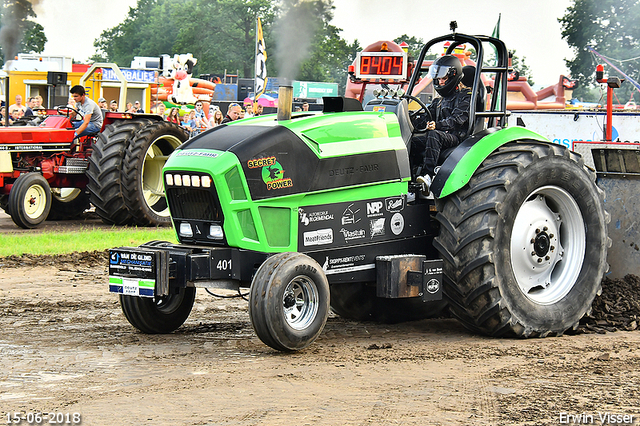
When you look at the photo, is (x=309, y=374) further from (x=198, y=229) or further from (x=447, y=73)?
(x=447, y=73)

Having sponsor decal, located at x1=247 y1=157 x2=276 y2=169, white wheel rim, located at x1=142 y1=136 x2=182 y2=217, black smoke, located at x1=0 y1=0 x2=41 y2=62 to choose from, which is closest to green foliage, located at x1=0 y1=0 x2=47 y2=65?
black smoke, located at x1=0 y1=0 x2=41 y2=62

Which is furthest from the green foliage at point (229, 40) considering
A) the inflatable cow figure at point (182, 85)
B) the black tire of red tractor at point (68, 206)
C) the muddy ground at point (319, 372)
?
the muddy ground at point (319, 372)

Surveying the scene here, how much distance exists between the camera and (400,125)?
261 inches

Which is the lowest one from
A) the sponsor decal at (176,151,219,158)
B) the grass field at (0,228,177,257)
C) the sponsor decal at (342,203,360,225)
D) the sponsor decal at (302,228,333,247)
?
the grass field at (0,228,177,257)

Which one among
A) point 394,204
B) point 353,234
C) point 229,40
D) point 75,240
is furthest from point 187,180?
point 229,40

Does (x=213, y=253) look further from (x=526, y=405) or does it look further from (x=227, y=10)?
(x=227, y=10)

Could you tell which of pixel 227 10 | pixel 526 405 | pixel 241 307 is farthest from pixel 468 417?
pixel 227 10

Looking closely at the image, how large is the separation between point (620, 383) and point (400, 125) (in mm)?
2562

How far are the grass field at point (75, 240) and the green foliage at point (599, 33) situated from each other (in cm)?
4902

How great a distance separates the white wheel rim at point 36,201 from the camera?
13.7 m

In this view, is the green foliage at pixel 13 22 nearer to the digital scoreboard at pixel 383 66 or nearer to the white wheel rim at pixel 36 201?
the white wheel rim at pixel 36 201

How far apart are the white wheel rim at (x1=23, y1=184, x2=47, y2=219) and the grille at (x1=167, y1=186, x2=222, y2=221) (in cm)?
824

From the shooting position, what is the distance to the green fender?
629 centimetres

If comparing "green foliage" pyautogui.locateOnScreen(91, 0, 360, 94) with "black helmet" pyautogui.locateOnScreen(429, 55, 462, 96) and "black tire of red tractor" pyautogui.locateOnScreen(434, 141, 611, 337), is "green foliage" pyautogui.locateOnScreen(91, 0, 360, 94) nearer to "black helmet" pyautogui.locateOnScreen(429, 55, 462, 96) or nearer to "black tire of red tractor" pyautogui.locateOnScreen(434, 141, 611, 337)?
"black helmet" pyautogui.locateOnScreen(429, 55, 462, 96)
